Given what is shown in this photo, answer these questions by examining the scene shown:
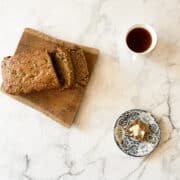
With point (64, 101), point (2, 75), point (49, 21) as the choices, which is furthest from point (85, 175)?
point (49, 21)

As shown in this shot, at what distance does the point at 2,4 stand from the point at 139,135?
0.66 metres

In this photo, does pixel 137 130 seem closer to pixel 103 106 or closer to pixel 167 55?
pixel 103 106

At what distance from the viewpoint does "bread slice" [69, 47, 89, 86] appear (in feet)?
5.32

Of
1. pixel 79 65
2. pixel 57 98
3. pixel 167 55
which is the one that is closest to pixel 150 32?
pixel 167 55

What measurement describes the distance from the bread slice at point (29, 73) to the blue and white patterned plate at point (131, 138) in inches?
9.7

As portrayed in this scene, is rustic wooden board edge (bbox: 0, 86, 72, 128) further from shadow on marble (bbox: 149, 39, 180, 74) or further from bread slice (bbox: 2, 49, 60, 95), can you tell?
shadow on marble (bbox: 149, 39, 180, 74)

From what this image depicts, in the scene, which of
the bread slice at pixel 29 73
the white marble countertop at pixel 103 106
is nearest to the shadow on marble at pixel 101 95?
the white marble countertop at pixel 103 106

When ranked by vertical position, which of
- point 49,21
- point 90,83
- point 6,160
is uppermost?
point 49,21

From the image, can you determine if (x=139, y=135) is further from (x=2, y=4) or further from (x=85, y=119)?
(x=2, y=4)

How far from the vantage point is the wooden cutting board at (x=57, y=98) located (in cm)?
163

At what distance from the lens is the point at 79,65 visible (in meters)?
1.63

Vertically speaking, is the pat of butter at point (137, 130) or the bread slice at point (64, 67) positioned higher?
the bread slice at point (64, 67)

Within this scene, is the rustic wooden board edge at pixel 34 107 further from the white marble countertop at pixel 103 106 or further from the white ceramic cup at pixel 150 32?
the white ceramic cup at pixel 150 32

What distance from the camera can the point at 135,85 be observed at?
1.64 m
